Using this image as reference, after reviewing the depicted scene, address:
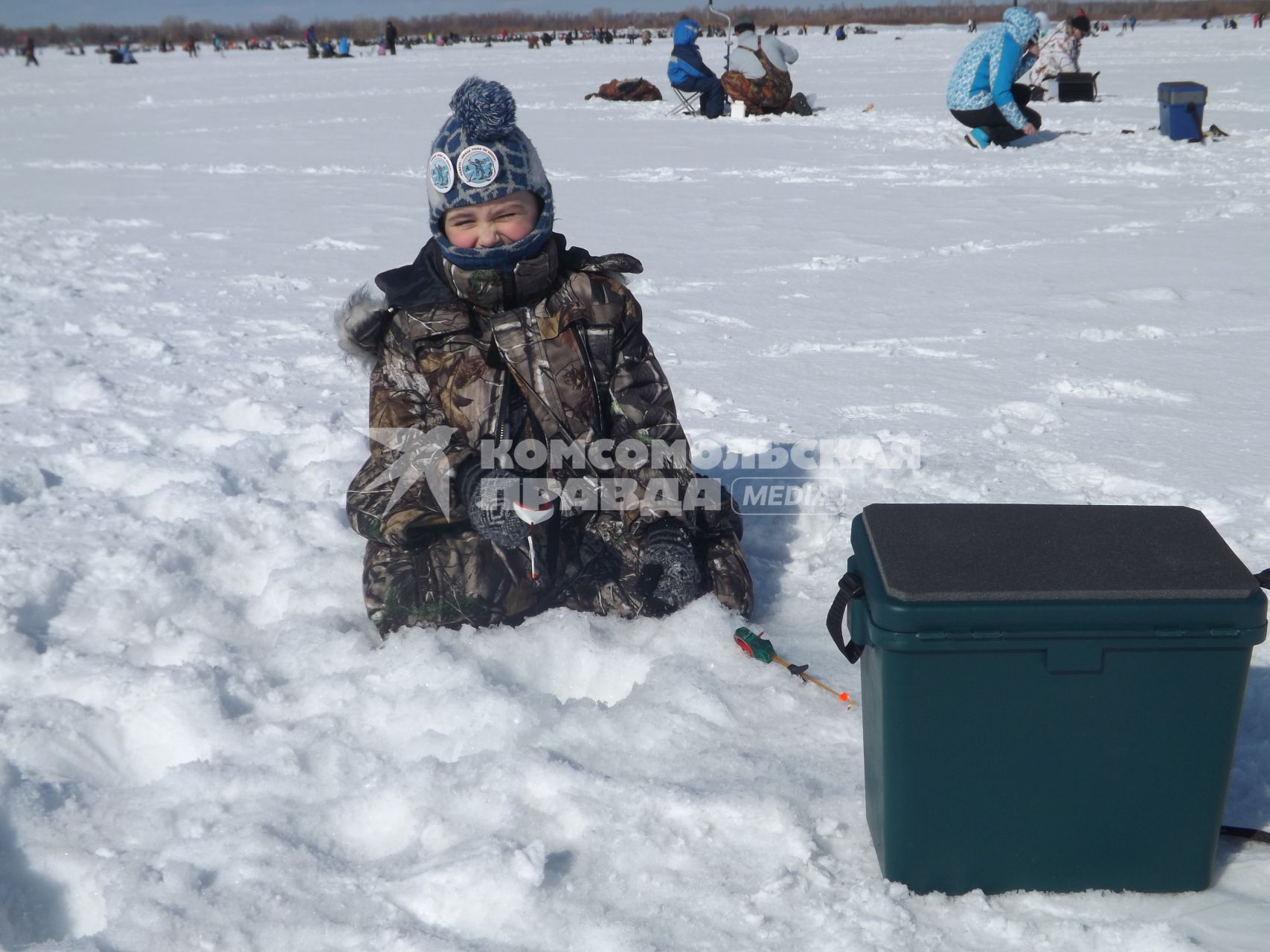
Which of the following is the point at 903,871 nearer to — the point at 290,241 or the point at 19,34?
the point at 290,241

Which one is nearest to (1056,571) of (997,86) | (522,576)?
(522,576)

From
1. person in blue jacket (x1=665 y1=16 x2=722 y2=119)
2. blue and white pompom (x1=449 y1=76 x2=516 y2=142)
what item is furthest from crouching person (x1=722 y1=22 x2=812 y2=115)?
blue and white pompom (x1=449 y1=76 x2=516 y2=142)

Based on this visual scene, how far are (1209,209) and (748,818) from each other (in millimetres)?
6602

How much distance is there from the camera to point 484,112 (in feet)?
7.69

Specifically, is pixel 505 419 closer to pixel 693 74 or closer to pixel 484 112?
pixel 484 112

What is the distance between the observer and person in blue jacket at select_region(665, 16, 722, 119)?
44.6ft

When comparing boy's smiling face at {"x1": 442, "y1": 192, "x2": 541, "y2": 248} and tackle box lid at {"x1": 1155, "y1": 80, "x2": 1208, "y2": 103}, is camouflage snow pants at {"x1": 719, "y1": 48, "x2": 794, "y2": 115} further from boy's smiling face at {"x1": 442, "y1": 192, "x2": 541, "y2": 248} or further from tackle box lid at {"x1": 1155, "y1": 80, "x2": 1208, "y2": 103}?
boy's smiling face at {"x1": 442, "y1": 192, "x2": 541, "y2": 248}

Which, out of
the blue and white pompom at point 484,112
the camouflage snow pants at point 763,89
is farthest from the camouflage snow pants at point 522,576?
the camouflage snow pants at point 763,89

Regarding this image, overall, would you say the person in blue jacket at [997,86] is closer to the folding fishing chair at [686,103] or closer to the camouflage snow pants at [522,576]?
the folding fishing chair at [686,103]

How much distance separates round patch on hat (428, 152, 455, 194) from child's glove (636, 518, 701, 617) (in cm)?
94

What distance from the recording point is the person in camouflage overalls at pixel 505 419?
239 cm

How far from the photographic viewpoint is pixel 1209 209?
694 centimetres

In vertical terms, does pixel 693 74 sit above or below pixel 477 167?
above

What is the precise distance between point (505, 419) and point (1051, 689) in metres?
1.42
